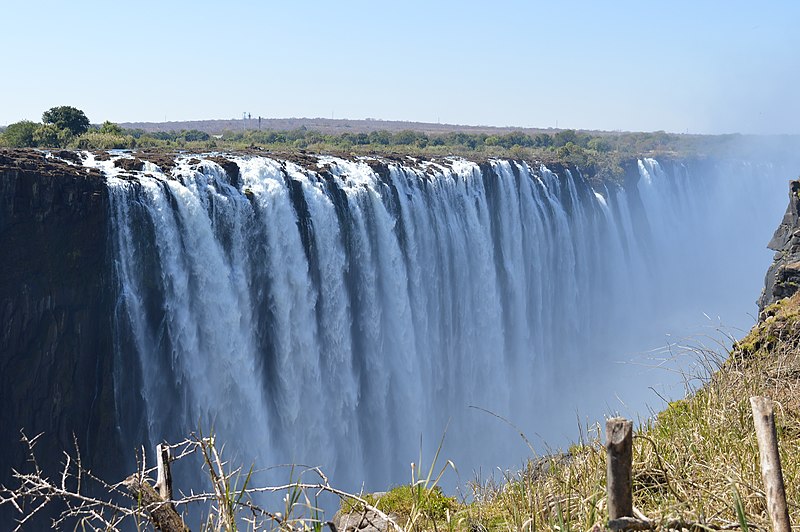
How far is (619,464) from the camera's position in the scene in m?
2.77

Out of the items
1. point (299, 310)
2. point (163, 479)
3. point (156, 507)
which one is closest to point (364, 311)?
point (299, 310)

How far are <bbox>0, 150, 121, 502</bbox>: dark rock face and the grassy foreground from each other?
38.5ft

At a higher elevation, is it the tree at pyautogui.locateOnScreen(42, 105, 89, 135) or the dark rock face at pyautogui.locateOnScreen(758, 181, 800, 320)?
the tree at pyautogui.locateOnScreen(42, 105, 89, 135)

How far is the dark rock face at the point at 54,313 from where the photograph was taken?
14.9 meters

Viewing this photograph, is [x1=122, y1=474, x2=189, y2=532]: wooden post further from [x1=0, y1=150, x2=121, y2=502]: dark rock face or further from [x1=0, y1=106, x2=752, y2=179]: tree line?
[x1=0, y1=106, x2=752, y2=179]: tree line

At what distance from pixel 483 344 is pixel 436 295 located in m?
3.98

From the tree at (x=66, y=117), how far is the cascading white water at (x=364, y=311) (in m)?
18.2

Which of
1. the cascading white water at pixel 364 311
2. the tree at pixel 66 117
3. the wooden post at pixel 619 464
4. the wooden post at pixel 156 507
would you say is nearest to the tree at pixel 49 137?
the tree at pixel 66 117

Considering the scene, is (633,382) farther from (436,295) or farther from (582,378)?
(436,295)

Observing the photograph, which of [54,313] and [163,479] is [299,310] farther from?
[163,479]

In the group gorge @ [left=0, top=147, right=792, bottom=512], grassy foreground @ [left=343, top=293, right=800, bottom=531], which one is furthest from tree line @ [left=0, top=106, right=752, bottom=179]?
grassy foreground @ [left=343, top=293, right=800, bottom=531]

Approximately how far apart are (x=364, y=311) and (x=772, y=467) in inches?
801

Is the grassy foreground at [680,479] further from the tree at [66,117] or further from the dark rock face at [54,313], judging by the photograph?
the tree at [66,117]

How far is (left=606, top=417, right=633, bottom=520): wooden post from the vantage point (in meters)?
2.71
